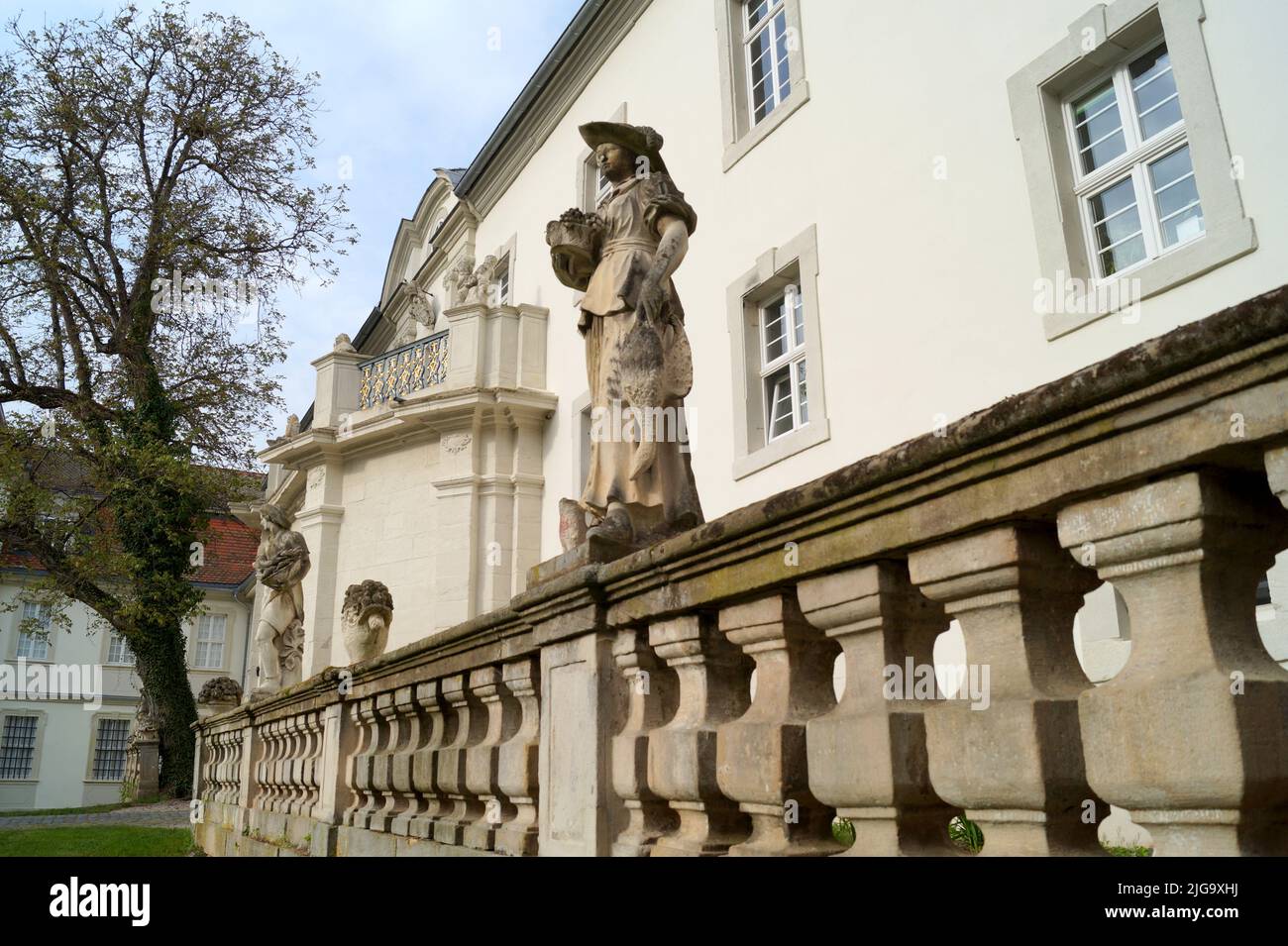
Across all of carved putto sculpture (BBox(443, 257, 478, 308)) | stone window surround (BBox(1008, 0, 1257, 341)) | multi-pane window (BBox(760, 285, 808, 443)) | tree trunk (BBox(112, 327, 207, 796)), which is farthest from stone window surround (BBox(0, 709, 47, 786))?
stone window surround (BBox(1008, 0, 1257, 341))

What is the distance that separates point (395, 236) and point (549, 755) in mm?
24151

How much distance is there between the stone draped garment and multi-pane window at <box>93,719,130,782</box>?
38.7 metres

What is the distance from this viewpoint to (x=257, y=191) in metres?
22.1

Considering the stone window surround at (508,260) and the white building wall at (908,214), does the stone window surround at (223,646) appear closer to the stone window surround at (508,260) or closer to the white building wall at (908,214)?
the stone window surround at (508,260)

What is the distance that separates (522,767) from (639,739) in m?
0.86

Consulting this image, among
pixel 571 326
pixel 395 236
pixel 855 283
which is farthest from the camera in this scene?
pixel 395 236

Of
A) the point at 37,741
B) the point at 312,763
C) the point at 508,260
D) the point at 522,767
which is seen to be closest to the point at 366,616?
the point at 312,763

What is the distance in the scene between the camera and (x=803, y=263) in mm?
10273

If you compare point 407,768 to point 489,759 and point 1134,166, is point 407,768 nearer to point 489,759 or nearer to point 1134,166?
point 489,759

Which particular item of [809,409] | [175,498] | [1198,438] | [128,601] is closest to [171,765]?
[128,601]

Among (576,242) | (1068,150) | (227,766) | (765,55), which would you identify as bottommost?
(227,766)
